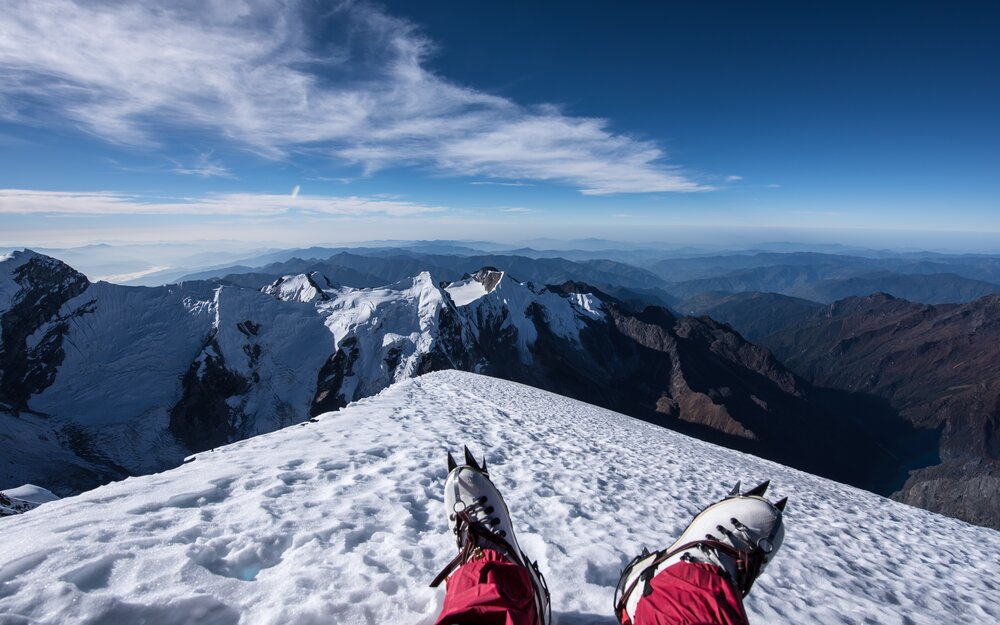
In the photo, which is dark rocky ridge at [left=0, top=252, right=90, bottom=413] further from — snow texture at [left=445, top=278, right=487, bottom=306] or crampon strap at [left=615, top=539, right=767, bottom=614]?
crampon strap at [left=615, top=539, right=767, bottom=614]

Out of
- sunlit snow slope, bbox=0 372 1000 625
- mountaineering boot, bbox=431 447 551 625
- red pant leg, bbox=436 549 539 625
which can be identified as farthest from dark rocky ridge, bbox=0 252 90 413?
red pant leg, bbox=436 549 539 625

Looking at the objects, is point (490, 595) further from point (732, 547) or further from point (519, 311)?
point (519, 311)

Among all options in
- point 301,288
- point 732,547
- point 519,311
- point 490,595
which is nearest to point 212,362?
point 301,288

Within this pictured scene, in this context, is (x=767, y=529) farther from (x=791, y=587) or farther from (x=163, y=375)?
(x=163, y=375)

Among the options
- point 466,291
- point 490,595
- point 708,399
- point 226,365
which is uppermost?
point 490,595

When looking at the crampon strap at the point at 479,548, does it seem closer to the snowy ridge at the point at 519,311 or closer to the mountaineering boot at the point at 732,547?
the mountaineering boot at the point at 732,547

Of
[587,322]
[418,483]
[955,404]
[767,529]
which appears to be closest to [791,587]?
[767,529]
